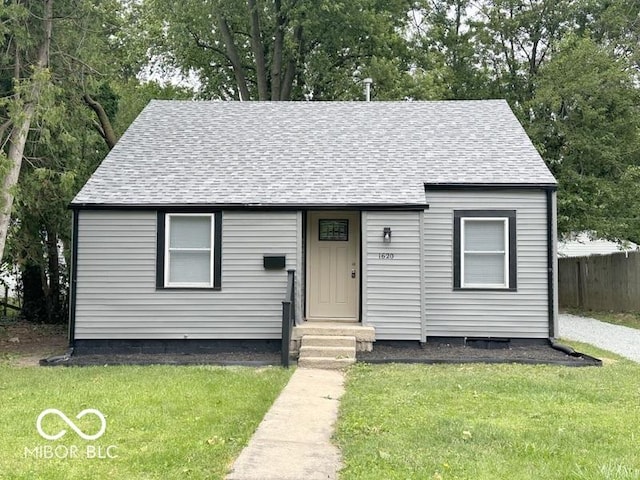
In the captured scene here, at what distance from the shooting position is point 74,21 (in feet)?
33.4

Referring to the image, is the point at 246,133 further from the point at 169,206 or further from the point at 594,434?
the point at 594,434

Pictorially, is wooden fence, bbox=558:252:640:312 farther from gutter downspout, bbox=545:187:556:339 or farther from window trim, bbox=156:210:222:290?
window trim, bbox=156:210:222:290

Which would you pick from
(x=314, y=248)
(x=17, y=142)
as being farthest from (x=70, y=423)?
(x=314, y=248)

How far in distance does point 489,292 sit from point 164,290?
5584mm

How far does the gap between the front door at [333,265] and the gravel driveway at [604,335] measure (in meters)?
4.69

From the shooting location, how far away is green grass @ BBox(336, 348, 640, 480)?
14.0 ft

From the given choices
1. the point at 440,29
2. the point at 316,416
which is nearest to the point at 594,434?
the point at 316,416

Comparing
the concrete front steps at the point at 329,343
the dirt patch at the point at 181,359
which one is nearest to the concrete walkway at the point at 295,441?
the concrete front steps at the point at 329,343

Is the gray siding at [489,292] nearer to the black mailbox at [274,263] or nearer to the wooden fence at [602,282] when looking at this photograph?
the black mailbox at [274,263]

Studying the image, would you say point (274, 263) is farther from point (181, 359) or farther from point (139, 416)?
point (139, 416)

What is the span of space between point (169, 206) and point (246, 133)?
2988mm

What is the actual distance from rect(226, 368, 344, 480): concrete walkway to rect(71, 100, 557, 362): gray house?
302 centimetres

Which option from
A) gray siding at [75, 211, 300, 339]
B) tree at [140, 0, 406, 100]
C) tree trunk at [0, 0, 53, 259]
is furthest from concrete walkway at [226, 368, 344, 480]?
tree at [140, 0, 406, 100]

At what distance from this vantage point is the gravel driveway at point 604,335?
1036cm
